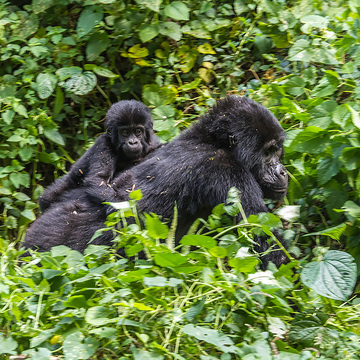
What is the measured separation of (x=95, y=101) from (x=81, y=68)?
0.43 metres

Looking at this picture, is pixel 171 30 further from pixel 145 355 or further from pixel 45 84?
pixel 145 355

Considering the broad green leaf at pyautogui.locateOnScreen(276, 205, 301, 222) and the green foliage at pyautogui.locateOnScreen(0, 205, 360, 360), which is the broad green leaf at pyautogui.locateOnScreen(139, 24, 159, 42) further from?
the green foliage at pyautogui.locateOnScreen(0, 205, 360, 360)

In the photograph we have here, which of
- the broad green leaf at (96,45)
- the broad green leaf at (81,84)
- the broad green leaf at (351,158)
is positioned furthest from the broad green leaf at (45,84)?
the broad green leaf at (351,158)

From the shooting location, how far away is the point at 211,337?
2301 mm

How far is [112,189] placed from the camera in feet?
12.6

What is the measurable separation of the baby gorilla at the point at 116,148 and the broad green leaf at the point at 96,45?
99 centimetres

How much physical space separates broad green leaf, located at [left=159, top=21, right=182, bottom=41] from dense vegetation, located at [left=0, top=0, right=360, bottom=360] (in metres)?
0.01

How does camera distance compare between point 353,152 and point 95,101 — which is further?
point 95,101

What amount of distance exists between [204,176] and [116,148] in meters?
1.23

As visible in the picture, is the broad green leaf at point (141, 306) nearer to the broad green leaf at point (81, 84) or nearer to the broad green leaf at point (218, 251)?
the broad green leaf at point (218, 251)

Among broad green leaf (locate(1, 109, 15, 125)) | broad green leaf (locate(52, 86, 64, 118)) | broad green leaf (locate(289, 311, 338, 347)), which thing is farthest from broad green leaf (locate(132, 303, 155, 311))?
broad green leaf (locate(52, 86, 64, 118))

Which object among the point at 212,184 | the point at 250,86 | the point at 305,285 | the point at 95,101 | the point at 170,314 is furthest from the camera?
the point at 95,101

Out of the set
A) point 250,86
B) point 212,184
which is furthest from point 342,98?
point 212,184

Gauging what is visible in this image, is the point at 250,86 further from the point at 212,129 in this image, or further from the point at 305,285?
the point at 305,285
